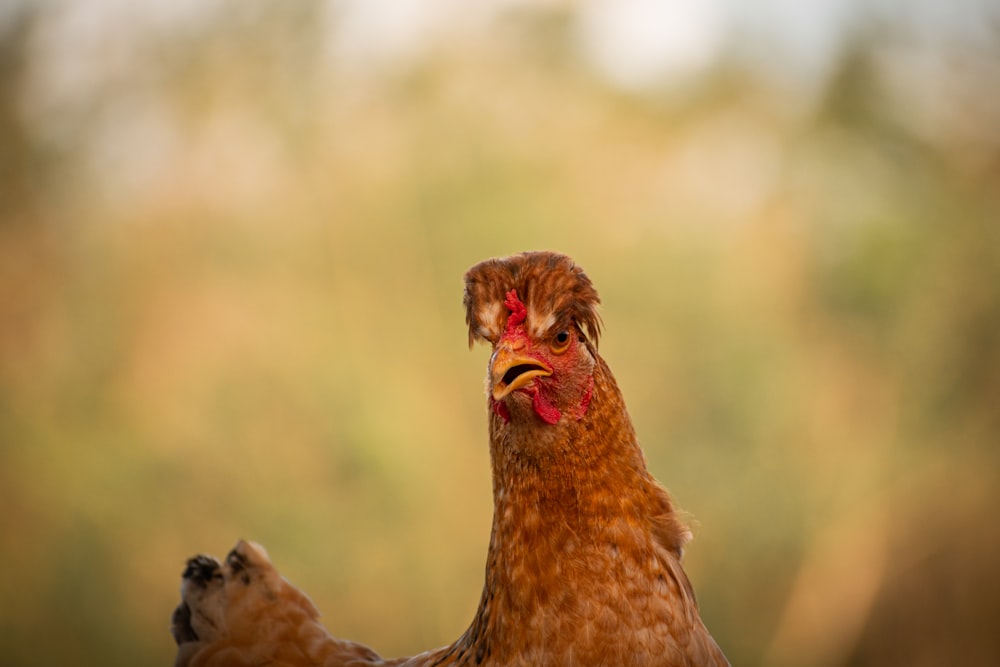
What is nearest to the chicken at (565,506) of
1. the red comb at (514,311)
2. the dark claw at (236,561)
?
the red comb at (514,311)

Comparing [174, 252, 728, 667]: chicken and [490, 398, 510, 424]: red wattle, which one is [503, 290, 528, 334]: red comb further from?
[490, 398, 510, 424]: red wattle

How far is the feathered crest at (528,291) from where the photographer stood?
1.52 m

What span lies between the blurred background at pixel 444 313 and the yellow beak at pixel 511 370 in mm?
2843

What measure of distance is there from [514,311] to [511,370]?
106 mm

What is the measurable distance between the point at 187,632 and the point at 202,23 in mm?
3334

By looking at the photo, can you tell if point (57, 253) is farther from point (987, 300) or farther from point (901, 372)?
point (987, 300)

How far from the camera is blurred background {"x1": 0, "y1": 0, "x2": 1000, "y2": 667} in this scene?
4176 millimetres

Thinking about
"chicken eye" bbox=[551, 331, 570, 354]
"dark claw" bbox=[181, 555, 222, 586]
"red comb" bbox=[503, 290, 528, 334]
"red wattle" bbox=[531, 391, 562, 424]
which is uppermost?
"red comb" bbox=[503, 290, 528, 334]

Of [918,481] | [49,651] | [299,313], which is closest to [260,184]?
[299,313]

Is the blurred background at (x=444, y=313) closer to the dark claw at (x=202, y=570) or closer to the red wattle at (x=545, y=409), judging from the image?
the dark claw at (x=202, y=570)

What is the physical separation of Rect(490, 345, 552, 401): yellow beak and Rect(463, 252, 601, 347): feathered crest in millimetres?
70

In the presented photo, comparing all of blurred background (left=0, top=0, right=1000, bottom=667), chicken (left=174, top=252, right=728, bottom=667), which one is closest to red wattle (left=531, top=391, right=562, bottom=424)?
chicken (left=174, top=252, right=728, bottom=667)

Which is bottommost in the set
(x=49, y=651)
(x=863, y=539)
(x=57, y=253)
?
(x=49, y=651)

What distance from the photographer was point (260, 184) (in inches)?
176
